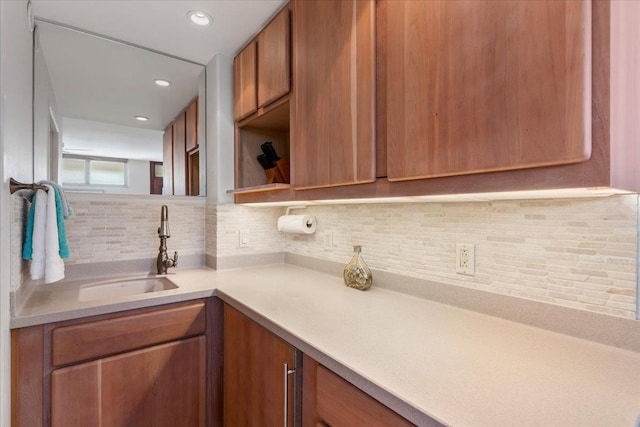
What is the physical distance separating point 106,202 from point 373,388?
168 centimetres

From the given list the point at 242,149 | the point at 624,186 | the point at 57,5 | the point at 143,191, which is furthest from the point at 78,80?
the point at 624,186

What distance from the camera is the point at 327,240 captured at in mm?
1695

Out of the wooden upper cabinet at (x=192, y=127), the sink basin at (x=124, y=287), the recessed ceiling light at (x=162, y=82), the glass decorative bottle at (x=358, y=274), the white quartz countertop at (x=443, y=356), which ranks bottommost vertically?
the sink basin at (x=124, y=287)

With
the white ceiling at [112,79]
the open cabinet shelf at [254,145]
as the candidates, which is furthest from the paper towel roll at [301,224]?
the white ceiling at [112,79]

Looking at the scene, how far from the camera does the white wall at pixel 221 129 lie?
182 cm

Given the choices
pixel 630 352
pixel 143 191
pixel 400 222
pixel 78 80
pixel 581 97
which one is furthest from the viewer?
pixel 143 191

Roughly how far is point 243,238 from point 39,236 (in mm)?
940

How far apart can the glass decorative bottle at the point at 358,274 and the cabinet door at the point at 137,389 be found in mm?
724

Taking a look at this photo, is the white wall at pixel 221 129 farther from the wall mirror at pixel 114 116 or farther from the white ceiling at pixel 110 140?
the white ceiling at pixel 110 140

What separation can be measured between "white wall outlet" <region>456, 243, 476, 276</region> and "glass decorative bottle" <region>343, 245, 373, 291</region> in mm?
381

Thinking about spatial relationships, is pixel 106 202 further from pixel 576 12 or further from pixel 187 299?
pixel 576 12

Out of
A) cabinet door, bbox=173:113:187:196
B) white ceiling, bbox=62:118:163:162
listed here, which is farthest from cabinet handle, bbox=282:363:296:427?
white ceiling, bbox=62:118:163:162

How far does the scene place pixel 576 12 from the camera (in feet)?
1.88

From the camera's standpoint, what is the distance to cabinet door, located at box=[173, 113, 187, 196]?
6.20 feet
